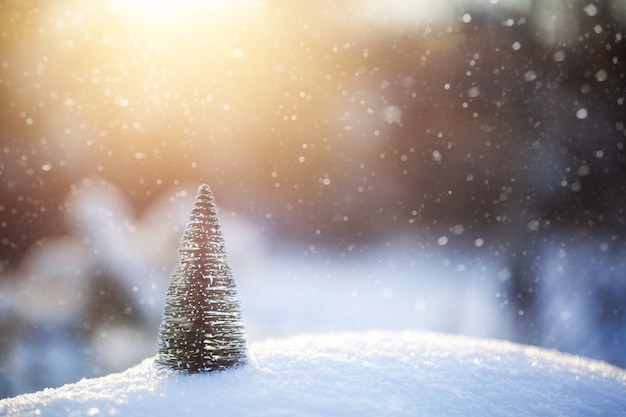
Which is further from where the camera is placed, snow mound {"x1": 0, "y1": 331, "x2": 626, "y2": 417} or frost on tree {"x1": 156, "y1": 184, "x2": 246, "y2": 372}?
frost on tree {"x1": 156, "y1": 184, "x2": 246, "y2": 372}

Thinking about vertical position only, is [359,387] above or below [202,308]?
below

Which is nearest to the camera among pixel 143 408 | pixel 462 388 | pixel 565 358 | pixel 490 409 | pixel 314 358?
pixel 143 408

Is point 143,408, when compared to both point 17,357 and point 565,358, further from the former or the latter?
point 17,357

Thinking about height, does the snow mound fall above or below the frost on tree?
below

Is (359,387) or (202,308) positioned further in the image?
(202,308)

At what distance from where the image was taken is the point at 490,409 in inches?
243

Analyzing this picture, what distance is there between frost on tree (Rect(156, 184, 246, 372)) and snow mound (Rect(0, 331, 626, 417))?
0.26 metres

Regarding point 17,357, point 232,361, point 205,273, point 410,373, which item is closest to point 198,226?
point 205,273

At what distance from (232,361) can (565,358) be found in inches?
293

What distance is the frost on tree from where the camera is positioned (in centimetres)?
676

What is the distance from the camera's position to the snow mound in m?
5.68

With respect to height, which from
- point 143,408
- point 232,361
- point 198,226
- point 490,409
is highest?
point 198,226

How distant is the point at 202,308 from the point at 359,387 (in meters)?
2.78

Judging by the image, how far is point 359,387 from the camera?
6430mm
